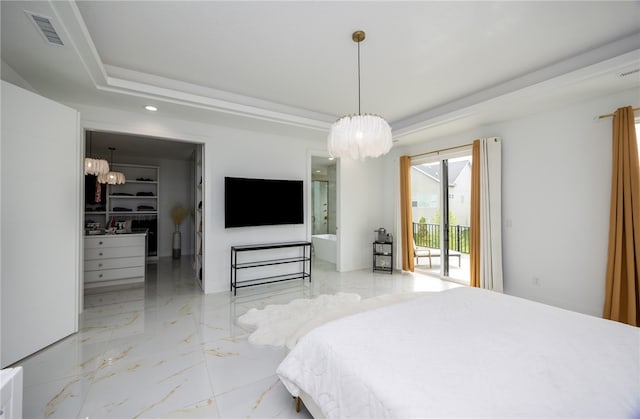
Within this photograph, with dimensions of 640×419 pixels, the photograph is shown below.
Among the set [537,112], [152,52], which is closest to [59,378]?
[152,52]

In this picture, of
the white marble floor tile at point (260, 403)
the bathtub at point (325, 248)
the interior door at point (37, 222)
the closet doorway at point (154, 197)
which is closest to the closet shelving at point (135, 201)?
the closet doorway at point (154, 197)

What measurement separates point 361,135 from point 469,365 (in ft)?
5.58

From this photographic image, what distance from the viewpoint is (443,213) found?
4.73 meters

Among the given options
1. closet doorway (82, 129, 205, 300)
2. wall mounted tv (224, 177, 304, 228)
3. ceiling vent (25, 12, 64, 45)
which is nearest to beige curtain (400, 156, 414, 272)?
wall mounted tv (224, 177, 304, 228)

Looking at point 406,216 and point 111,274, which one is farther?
point 406,216

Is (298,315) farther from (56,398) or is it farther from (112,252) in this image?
(112,252)

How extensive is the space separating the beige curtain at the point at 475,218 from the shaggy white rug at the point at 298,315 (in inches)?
74.6

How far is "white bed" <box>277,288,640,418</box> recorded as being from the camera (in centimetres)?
97

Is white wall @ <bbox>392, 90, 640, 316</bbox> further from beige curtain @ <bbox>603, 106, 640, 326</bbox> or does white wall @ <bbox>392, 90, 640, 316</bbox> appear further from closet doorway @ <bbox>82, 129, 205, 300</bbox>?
closet doorway @ <bbox>82, 129, 205, 300</bbox>

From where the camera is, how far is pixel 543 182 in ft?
11.1

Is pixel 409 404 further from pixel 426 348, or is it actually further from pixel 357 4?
pixel 357 4

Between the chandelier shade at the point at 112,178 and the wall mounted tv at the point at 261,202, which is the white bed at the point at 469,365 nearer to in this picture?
the wall mounted tv at the point at 261,202

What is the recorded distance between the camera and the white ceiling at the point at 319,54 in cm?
196

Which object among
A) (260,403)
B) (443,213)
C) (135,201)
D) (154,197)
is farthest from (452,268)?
(135,201)
